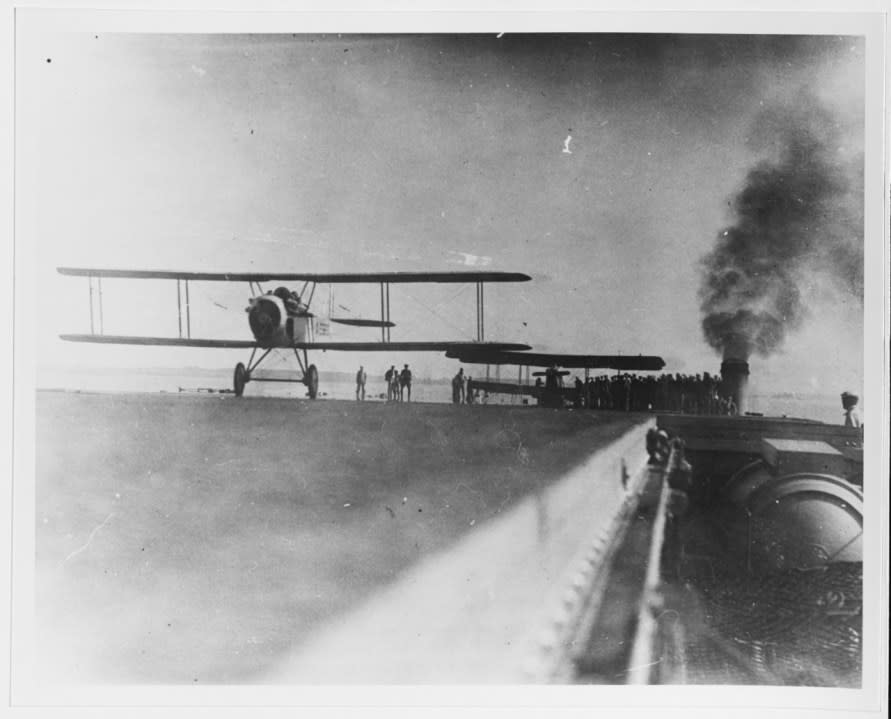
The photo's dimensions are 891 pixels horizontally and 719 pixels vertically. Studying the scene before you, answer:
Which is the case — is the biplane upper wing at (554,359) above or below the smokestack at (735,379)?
above

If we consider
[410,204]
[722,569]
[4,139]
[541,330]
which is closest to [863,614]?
[722,569]

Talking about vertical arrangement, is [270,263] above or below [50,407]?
above

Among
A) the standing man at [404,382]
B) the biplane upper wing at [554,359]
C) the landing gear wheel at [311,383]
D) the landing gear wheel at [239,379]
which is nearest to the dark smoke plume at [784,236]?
the biplane upper wing at [554,359]

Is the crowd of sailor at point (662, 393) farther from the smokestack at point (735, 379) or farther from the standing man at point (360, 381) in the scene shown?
the standing man at point (360, 381)

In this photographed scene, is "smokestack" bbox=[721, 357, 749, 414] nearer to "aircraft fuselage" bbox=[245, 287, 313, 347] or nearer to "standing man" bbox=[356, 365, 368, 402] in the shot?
"standing man" bbox=[356, 365, 368, 402]

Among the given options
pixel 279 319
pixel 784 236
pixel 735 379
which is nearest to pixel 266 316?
pixel 279 319

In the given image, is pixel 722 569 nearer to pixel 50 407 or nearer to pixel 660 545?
pixel 660 545
